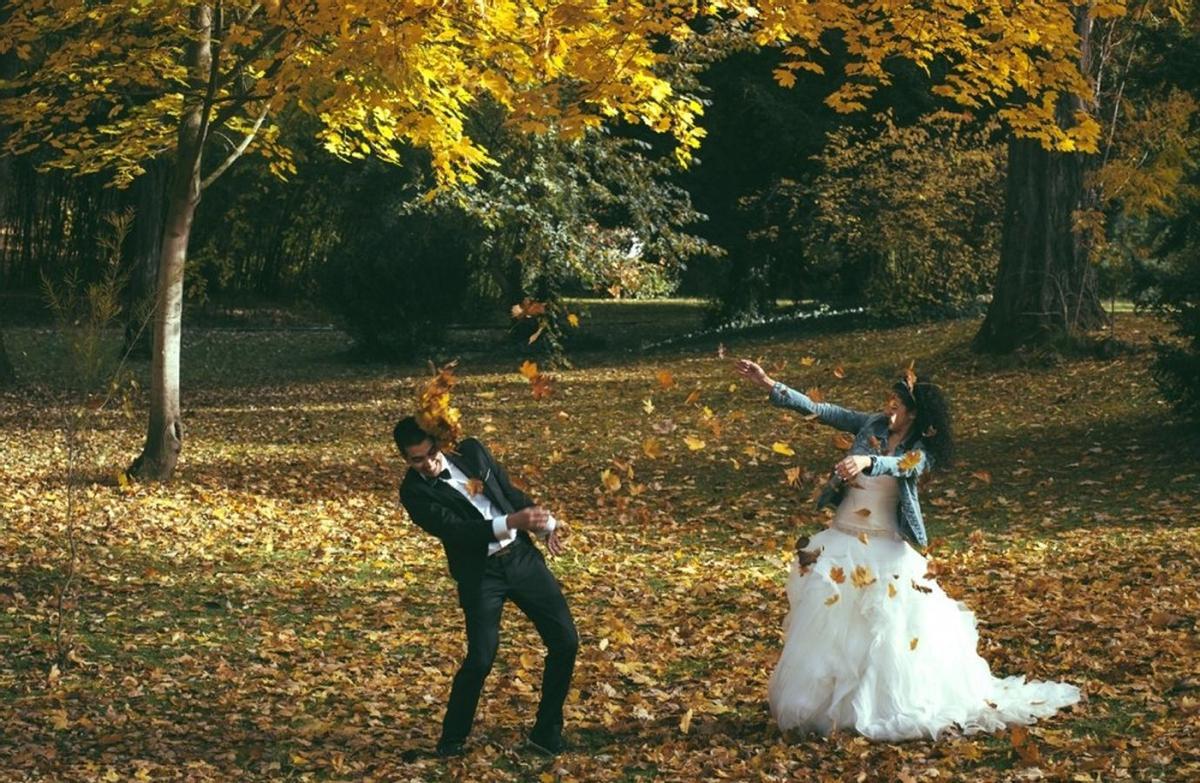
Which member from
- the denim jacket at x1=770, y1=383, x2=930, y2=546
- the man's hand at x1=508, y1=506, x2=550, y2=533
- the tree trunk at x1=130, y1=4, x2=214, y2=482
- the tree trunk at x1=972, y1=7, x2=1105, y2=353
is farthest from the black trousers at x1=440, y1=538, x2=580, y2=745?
the tree trunk at x1=972, y1=7, x2=1105, y2=353

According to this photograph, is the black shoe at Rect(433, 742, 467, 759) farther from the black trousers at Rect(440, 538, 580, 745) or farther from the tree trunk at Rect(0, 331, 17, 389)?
the tree trunk at Rect(0, 331, 17, 389)

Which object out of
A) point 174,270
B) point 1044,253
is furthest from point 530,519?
point 1044,253

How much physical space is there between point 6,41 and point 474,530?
984 centimetres

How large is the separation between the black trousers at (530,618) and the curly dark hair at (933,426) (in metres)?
1.79

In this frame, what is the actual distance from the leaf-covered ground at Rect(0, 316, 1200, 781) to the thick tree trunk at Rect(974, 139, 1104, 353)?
2.31 feet

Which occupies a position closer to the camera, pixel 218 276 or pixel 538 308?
pixel 538 308

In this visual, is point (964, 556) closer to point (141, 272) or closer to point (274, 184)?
point (141, 272)

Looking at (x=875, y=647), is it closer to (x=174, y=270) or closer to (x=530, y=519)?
(x=530, y=519)

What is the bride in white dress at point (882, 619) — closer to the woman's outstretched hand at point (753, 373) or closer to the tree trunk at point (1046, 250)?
the woman's outstretched hand at point (753, 373)

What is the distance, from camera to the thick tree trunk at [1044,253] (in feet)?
71.4

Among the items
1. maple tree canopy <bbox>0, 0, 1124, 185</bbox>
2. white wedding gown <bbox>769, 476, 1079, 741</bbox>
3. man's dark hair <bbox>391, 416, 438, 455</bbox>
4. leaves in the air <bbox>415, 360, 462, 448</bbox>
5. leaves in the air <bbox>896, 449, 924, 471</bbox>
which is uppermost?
maple tree canopy <bbox>0, 0, 1124, 185</bbox>

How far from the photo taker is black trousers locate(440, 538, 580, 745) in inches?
278

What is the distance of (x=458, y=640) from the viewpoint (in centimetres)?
997

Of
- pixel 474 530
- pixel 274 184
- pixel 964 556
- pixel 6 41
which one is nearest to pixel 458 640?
pixel 474 530
